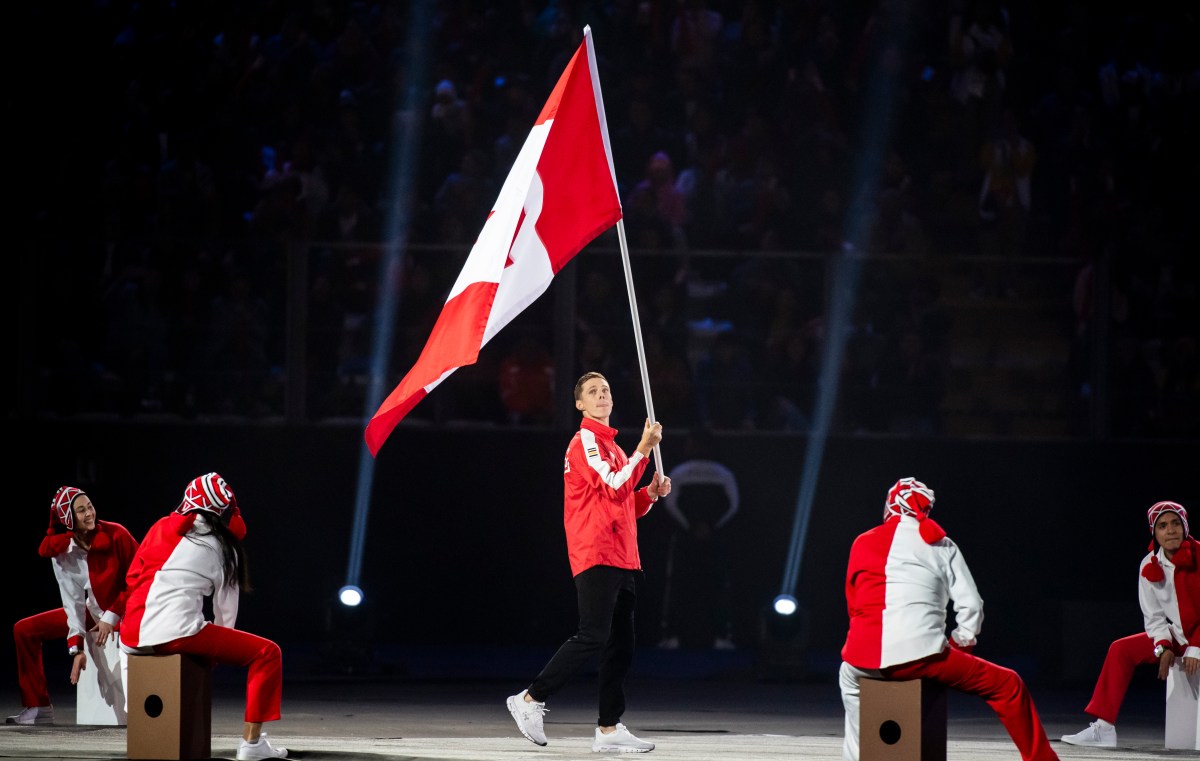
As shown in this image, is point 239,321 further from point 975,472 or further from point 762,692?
point 975,472

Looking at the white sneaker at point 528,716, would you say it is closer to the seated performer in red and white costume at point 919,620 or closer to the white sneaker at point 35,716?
the seated performer in red and white costume at point 919,620

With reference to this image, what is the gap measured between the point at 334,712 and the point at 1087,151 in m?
8.83

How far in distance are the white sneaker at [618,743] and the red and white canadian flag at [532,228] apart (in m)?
1.77

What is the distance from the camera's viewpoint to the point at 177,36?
15.8 m

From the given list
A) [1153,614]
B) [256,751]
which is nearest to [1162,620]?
[1153,614]

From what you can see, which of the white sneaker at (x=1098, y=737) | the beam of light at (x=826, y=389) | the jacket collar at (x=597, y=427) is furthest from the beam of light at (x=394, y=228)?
the white sneaker at (x=1098, y=737)

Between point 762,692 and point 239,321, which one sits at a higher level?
point 239,321

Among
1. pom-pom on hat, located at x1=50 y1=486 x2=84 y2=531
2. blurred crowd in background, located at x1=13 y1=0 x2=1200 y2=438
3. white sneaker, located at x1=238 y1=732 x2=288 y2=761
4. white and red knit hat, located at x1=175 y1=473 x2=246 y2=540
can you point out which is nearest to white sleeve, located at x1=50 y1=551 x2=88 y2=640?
pom-pom on hat, located at x1=50 y1=486 x2=84 y2=531

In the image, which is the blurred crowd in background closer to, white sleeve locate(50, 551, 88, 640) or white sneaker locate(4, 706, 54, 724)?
white sleeve locate(50, 551, 88, 640)

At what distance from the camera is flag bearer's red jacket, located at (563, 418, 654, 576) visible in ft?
25.1

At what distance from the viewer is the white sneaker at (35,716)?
366 inches

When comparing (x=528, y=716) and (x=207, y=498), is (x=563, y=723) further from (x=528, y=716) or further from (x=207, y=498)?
(x=207, y=498)

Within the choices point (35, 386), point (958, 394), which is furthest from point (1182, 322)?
point (35, 386)

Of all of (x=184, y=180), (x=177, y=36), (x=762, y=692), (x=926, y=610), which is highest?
(x=177, y=36)
